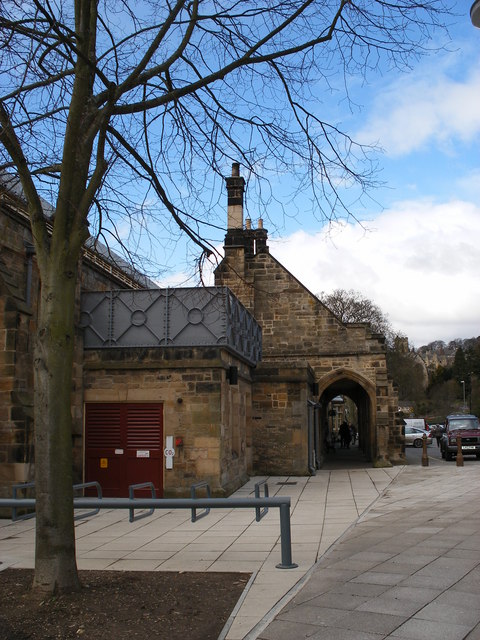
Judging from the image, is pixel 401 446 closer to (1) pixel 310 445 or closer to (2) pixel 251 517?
(1) pixel 310 445

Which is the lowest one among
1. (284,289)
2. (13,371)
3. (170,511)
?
(170,511)

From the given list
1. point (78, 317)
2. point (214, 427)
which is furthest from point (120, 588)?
point (78, 317)

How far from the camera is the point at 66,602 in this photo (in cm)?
571

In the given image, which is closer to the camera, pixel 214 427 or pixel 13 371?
pixel 13 371

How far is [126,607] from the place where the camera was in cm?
568

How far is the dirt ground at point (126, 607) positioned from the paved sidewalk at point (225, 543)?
0.24m

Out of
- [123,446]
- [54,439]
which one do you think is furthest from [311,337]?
[54,439]

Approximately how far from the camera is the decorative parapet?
14.2 m

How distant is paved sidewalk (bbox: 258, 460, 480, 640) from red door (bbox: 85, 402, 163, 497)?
202 inches

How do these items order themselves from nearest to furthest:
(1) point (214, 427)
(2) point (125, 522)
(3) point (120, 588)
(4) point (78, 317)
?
(3) point (120, 588) → (2) point (125, 522) → (1) point (214, 427) → (4) point (78, 317)

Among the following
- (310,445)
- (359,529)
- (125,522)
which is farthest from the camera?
(310,445)

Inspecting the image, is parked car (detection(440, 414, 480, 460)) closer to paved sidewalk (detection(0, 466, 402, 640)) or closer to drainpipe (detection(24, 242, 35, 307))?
paved sidewalk (detection(0, 466, 402, 640))

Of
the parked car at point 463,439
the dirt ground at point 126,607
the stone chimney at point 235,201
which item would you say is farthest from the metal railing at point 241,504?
the parked car at point 463,439

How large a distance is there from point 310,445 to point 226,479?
636cm
